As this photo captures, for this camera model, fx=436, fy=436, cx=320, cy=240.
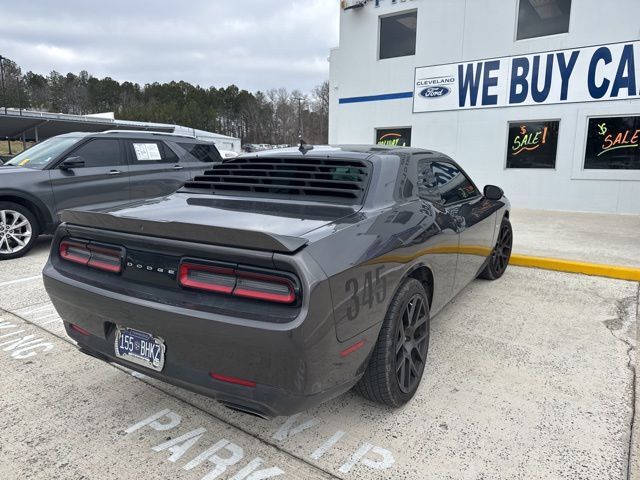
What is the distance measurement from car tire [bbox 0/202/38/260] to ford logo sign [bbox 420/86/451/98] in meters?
9.89

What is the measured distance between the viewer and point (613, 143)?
387 inches

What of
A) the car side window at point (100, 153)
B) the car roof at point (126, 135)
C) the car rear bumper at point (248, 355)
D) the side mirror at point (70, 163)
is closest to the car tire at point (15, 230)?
the side mirror at point (70, 163)

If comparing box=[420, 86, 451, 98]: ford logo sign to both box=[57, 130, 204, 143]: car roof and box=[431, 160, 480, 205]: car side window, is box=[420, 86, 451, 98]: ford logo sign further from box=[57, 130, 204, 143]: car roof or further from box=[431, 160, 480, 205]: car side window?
box=[431, 160, 480, 205]: car side window

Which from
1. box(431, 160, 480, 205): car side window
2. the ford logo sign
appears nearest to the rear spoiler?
box(431, 160, 480, 205): car side window

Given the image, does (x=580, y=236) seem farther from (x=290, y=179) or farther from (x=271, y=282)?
(x=271, y=282)

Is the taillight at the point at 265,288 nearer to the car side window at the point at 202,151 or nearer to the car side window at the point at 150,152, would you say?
the car side window at the point at 150,152

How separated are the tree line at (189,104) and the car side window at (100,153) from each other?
181 feet

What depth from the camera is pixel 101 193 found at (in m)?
6.59

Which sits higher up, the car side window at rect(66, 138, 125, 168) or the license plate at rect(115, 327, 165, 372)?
the car side window at rect(66, 138, 125, 168)

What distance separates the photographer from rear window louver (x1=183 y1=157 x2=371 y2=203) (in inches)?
105

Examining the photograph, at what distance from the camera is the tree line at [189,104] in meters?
66.0

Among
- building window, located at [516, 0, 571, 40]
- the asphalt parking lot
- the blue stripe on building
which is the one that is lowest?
the asphalt parking lot

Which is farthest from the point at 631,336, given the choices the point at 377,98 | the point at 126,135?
the point at 377,98

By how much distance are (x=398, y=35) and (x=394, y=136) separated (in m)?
2.86
